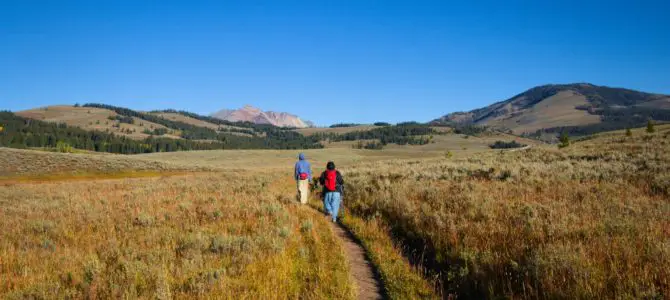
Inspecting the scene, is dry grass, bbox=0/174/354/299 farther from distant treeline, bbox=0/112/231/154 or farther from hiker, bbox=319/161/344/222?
distant treeline, bbox=0/112/231/154

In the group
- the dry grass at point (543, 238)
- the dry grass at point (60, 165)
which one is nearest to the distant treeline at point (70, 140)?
the dry grass at point (60, 165)

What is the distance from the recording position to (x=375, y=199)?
46.3ft

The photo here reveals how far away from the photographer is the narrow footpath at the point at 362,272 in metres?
5.97

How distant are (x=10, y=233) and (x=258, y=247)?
7.75 meters

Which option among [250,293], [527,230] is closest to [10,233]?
[250,293]

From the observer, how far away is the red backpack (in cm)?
1259

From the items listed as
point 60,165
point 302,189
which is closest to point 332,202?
point 302,189

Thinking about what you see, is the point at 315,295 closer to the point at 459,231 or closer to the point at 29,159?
the point at 459,231

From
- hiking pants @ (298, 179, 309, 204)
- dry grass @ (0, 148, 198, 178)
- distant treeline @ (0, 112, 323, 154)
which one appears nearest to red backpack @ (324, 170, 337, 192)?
hiking pants @ (298, 179, 309, 204)

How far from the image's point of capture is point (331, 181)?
1275cm

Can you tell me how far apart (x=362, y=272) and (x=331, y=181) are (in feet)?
19.6

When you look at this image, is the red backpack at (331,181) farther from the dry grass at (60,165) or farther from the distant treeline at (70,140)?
the distant treeline at (70,140)

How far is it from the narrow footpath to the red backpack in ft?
9.93

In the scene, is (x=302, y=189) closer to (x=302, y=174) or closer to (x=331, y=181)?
(x=302, y=174)
